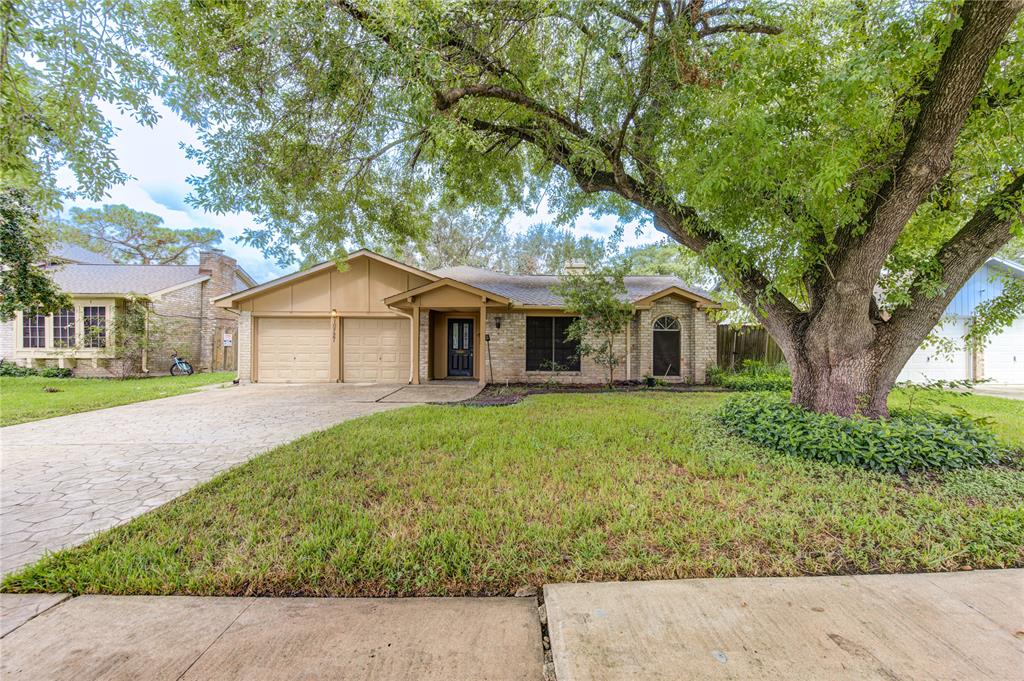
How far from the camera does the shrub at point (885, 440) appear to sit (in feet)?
12.7

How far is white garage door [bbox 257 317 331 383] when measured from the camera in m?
12.3

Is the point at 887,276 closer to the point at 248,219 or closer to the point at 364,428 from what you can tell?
the point at 364,428

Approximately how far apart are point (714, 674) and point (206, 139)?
7.13 m

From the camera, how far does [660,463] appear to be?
4164mm

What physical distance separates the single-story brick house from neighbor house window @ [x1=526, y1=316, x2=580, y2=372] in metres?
0.03

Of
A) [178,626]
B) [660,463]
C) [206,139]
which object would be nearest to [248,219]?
[206,139]

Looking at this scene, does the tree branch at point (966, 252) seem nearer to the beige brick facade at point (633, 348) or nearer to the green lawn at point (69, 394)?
the beige brick facade at point (633, 348)

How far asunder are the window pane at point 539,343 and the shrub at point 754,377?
4692mm

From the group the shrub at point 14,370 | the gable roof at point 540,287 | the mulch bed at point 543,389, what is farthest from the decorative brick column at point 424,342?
the shrub at point 14,370

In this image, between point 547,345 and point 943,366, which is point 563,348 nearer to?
point 547,345

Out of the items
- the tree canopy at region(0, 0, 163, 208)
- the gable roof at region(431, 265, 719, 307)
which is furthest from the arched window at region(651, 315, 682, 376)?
the tree canopy at region(0, 0, 163, 208)

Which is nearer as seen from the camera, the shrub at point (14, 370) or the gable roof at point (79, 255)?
the shrub at point (14, 370)

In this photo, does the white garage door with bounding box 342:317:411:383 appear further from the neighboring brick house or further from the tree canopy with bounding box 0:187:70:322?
the tree canopy with bounding box 0:187:70:322

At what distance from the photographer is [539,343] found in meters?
11.9
